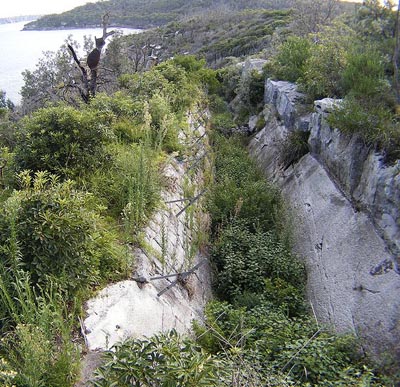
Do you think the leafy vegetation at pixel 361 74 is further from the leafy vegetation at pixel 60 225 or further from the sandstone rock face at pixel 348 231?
the leafy vegetation at pixel 60 225

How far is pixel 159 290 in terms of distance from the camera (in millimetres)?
4289

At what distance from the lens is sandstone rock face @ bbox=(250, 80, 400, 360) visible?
455 cm

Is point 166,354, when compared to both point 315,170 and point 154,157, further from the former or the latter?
point 315,170

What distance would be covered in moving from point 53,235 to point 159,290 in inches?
60.2

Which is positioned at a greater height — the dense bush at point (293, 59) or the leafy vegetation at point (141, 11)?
the leafy vegetation at point (141, 11)

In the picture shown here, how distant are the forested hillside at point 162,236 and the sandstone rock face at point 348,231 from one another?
0.29m

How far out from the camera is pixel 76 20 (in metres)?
89.3

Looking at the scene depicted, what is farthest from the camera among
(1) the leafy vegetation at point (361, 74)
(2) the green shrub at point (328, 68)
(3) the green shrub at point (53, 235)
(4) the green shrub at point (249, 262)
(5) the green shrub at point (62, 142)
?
(2) the green shrub at point (328, 68)

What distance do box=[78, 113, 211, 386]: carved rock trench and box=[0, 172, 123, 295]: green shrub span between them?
1.25ft

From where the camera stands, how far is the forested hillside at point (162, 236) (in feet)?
8.88

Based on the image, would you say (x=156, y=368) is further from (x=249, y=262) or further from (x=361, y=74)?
(x=361, y=74)

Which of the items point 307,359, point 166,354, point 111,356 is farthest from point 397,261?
point 111,356

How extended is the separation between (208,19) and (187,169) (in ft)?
213

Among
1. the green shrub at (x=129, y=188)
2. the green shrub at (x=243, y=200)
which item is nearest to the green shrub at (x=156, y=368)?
the green shrub at (x=129, y=188)
